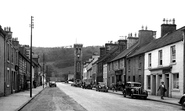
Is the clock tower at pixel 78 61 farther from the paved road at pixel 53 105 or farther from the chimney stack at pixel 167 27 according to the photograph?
the paved road at pixel 53 105

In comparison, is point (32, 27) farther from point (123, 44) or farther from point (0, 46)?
point (123, 44)

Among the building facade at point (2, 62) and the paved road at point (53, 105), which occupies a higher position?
the building facade at point (2, 62)

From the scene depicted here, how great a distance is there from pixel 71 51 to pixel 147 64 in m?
99.3

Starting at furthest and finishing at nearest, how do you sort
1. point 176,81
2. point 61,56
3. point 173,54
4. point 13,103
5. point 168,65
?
1. point 61,56
2. point 168,65
3. point 173,54
4. point 176,81
5. point 13,103

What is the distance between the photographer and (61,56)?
415ft

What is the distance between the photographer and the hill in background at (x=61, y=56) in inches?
4249

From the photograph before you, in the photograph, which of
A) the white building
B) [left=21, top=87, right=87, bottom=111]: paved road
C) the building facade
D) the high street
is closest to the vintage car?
the high street

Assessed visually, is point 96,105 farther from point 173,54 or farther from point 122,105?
point 173,54

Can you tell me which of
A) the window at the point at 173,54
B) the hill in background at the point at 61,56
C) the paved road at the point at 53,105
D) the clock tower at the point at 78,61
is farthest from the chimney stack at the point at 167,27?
the clock tower at the point at 78,61

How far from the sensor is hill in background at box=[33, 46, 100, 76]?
354 ft

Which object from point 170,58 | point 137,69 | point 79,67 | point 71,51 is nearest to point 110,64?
point 137,69

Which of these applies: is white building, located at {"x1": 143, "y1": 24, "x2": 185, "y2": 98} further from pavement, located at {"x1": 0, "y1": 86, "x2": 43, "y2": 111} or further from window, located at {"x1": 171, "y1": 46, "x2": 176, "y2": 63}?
pavement, located at {"x1": 0, "y1": 86, "x2": 43, "y2": 111}

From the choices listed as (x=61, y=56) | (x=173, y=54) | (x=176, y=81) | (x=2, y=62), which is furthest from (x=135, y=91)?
(x=61, y=56)

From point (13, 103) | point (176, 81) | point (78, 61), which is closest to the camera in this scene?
point (13, 103)
